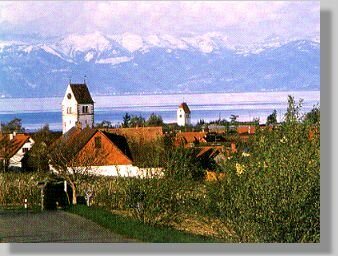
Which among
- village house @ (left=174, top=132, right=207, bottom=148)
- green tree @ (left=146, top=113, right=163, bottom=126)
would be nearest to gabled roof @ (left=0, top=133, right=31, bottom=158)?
green tree @ (left=146, top=113, right=163, bottom=126)

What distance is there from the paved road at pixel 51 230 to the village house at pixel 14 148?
2.52 feet

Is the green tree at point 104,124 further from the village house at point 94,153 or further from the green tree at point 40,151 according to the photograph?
the green tree at point 40,151

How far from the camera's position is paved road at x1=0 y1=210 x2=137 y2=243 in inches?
307

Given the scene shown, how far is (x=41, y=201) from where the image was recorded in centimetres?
924

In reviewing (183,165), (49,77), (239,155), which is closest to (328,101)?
(239,155)

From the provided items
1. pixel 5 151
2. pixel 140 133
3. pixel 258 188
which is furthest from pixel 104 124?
pixel 258 188

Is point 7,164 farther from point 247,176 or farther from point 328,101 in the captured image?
point 328,101

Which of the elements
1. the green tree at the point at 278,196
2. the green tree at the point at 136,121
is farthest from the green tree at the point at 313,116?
the green tree at the point at 136,121

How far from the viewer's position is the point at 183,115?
28.0 feet

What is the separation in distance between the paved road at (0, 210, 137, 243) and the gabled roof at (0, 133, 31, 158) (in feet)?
2.50

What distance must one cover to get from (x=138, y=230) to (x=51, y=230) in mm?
826

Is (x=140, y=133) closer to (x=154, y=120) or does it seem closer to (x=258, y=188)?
(x=154, y=120)

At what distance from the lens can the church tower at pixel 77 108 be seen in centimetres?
844

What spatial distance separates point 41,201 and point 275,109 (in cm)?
281
